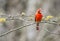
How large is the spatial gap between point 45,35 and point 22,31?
1.67 m

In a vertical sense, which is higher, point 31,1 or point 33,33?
point 31,1

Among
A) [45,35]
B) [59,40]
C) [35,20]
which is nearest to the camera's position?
[35,20]

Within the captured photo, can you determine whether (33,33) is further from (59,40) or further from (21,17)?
(21,17)

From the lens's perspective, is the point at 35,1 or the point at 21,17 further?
the point at 35,1

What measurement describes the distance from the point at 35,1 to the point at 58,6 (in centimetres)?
79

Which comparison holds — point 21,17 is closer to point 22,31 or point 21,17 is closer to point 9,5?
Result: point 22,31

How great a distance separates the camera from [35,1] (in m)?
9.53

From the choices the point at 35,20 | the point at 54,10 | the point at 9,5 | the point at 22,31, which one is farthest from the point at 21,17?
the point at 9,5

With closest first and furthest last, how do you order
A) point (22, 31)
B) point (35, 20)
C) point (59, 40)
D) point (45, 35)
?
1. point (35, 20)
2. point (59, 40)
3. point (45, 35)
4. point (22, 31)

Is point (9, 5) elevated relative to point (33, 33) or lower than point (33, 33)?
elevated

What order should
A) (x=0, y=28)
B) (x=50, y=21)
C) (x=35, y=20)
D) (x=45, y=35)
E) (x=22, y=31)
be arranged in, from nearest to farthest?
(x=50, y=21), (x=35, y=20), (x=45, y=35), (x=0, y=28), (x=22, y=31)

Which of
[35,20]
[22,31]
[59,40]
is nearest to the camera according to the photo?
[35,20]

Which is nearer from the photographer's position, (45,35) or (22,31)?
(45,35)

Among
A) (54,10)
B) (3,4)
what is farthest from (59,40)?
(3,4)
